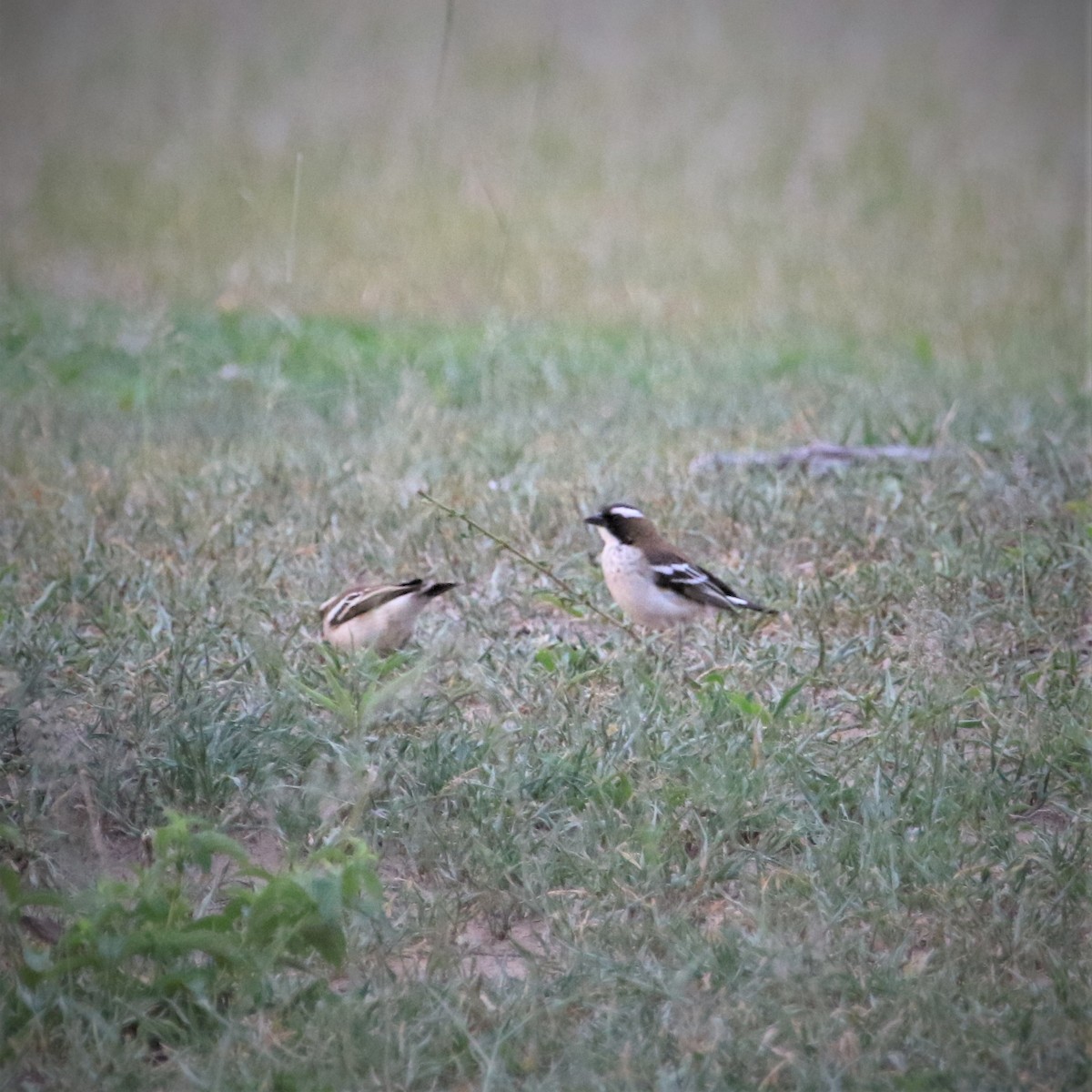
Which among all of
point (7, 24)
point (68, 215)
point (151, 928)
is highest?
point (151, 928)

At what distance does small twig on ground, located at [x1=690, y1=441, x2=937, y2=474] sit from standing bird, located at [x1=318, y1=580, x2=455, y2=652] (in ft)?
7.76

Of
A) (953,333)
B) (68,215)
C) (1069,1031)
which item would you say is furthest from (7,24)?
(1069,1031)

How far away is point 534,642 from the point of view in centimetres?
574

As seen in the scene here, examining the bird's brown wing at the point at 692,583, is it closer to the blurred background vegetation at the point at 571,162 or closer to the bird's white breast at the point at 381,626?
the bird's white breast at the point at 381,626

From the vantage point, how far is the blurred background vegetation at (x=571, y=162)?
1236cm

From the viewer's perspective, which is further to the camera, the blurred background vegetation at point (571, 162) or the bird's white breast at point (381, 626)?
the blurred background vegetation at point (571, 162)

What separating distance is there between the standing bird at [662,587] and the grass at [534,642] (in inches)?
6.4

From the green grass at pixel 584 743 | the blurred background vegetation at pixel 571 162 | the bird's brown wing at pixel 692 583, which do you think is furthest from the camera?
the blurred background vegetation at pixel 571 162

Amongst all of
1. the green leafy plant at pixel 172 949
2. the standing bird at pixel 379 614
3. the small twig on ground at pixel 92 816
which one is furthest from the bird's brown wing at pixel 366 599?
the green leafy plant at pixel 172 949

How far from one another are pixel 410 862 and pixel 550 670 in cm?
126

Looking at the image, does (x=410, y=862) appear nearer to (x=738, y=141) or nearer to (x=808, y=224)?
(x=808, y=224)

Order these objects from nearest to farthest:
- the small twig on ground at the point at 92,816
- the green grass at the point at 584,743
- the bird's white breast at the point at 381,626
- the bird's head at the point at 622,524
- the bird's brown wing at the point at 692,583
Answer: the green grass at the point at 584,743 → the small twig on ground at the point at 92,816 → the bird's white breast at the point at 381,626 → the bird's brown wing at the point at 692,583 → the bird's head at the point at 622,524

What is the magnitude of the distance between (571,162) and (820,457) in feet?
29.2

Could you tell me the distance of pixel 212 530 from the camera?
682 cm
